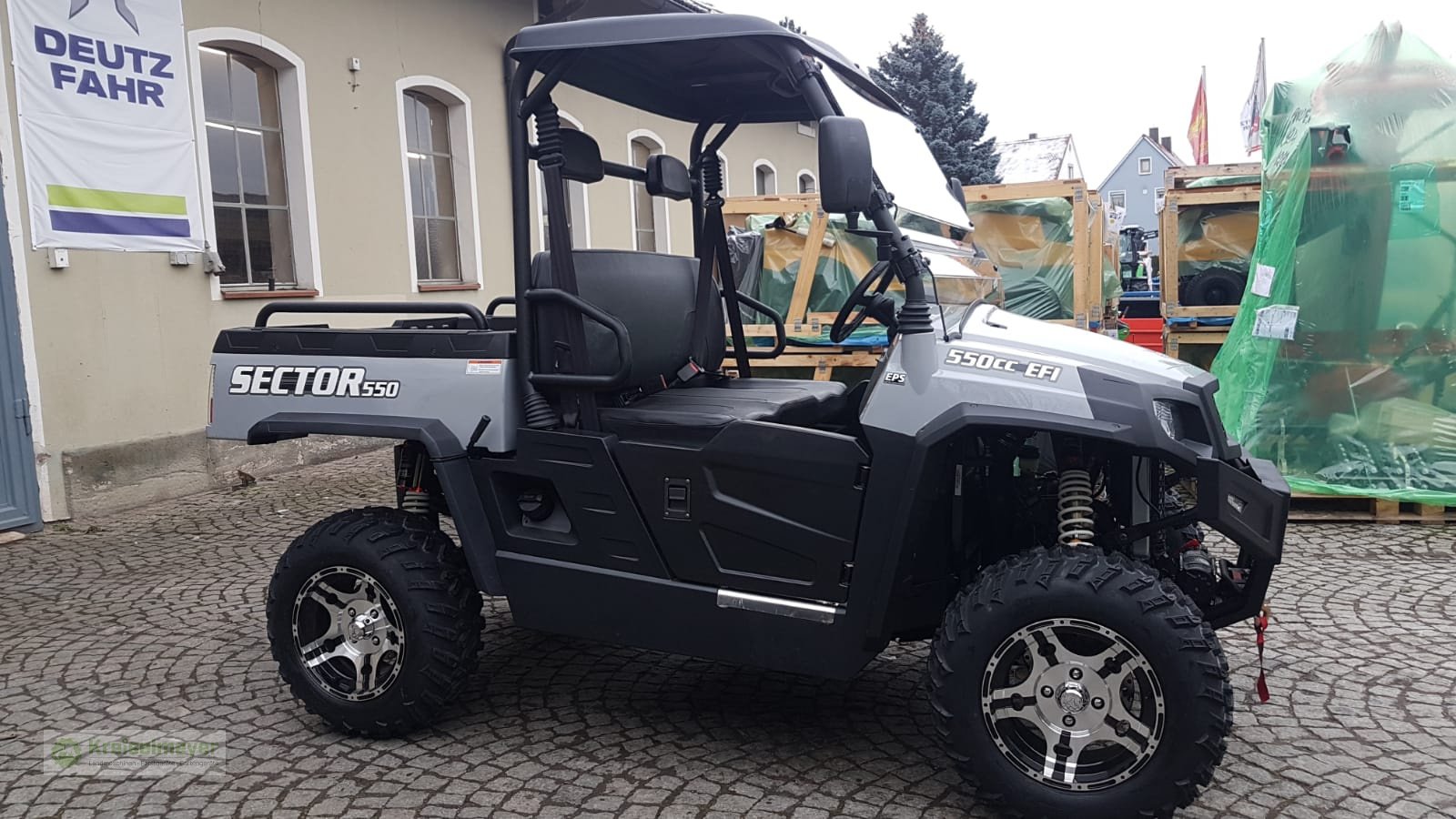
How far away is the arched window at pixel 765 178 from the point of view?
745 inches

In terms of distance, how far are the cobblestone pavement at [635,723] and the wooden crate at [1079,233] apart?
10.3ft

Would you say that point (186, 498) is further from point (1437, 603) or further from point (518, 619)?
point (1437, 603)

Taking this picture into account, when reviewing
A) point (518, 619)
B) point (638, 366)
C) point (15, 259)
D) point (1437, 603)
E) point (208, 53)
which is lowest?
point (1437, 603)

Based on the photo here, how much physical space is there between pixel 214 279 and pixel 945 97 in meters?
25.1

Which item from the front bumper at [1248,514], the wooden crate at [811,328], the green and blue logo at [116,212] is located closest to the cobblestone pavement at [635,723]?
the front bumper at [1248,514]

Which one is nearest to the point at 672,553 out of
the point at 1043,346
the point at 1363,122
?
the point at 1043,346

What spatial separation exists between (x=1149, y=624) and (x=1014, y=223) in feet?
19.9

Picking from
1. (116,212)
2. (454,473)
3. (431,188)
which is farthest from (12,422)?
(431,188)

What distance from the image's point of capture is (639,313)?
155 inches

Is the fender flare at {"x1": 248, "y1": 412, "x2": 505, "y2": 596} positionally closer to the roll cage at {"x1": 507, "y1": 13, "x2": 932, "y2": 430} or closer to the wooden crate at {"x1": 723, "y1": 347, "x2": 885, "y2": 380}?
the roll cage at {"x1": 507, "y1": 13, "x2": 932, "y2": 430}

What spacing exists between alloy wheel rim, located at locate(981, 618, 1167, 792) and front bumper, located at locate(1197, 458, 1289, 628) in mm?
436

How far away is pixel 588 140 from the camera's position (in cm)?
372

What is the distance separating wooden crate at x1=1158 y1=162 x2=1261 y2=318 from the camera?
25.9 feet

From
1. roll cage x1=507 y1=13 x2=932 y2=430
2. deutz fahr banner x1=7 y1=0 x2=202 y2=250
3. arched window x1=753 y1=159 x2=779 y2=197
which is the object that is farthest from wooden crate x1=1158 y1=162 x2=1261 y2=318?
arched window x1=753 y1=159 x2=779 y2=197
